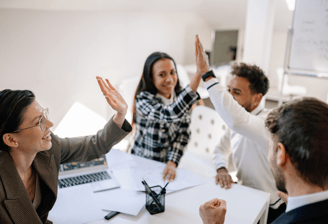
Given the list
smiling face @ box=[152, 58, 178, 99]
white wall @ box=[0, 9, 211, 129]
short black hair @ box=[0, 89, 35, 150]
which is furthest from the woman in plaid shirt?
white wall @ box=[0, 9, 211, 129]

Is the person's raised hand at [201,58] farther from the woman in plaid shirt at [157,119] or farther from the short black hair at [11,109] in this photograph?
the short black hair at [11,109]

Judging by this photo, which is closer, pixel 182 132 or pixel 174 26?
pixel 182 132

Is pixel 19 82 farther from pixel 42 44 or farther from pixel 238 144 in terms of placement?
pixel 238 144

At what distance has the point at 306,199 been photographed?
2.57ft

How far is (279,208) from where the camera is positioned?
58.7 inches

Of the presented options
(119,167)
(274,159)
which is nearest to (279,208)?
(274,159)

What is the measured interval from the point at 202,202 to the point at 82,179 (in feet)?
2.10

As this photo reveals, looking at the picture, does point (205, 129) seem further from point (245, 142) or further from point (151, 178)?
point (151, 178)

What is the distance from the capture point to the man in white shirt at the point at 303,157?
2.51ft

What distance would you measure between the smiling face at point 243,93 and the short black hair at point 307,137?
0.72 m

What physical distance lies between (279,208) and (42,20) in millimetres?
2300

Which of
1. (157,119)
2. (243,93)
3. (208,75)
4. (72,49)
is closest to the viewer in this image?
(208,75)

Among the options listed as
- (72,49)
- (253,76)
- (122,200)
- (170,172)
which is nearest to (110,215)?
(122,200)

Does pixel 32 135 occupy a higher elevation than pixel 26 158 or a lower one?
higher
